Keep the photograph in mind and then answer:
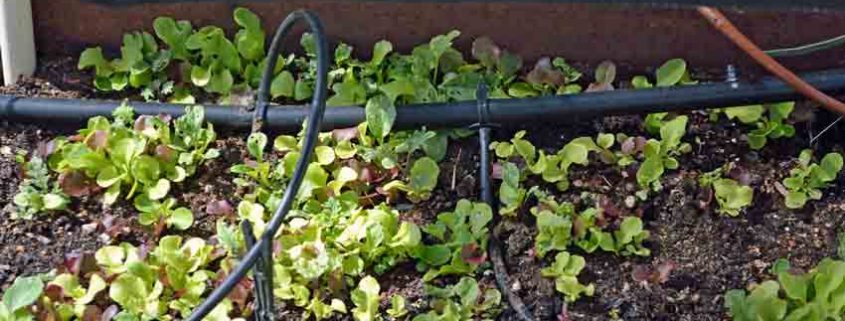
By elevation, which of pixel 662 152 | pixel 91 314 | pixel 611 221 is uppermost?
pixel 662 152

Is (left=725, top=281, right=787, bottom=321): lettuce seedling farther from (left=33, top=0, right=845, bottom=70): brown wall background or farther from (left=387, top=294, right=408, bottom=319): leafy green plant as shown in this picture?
(left=33, top=0, right=845, bottom=70): brown wall background

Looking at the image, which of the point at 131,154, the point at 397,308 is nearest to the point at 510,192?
the point at 397,308

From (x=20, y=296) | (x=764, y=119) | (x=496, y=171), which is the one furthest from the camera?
(x=764, y=119)

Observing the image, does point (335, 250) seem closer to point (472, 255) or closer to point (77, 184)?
point (472, 255)

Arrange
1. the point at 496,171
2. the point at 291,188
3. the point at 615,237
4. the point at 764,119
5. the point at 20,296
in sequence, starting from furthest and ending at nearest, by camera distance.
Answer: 1. the point at 764,119
2. the point at 496,171
3. the point at 615,237
4. the point at 20,296
5. the point at 291,188

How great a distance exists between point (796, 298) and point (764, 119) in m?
0.53

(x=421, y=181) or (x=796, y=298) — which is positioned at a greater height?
(x=421, y=181)

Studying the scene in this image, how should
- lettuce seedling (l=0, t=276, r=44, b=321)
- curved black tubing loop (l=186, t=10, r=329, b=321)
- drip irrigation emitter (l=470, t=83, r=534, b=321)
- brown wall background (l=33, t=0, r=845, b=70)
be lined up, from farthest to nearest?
brown wall background (l=33, t=0, r=845, b=70), drip irrigation emitter (l=470, t=83, r=534, b=321), lettuce seedling (l=0, t=276, r=44, b=321), curved black tubing loop (l=186, t=10, r=329, b=321)

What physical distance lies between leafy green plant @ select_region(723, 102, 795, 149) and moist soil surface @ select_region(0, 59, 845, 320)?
1.0 inches

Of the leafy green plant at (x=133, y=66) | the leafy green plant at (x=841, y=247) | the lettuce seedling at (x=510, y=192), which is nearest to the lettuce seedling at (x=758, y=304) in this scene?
the leafy green plant at (x=841, y=247)

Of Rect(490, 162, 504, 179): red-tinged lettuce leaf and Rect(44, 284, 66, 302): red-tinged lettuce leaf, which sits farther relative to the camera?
Rect(490, 162, 504, 179): red-tinged lettuce leaf

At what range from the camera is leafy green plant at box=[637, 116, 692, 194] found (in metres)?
2.41

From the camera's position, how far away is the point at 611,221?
235 cm

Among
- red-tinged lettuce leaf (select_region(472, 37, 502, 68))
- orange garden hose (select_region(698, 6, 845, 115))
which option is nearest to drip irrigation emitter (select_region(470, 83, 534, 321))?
red-tinged lettuce leaf (select_region(472, 37, 502, 68))
